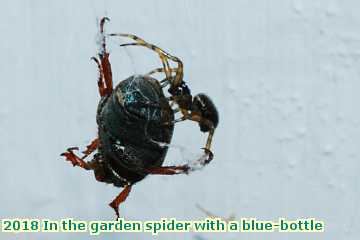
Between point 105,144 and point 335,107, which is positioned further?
point 335,107

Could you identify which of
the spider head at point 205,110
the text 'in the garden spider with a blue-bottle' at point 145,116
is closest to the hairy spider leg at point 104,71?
the text 'in the garden spider with a blue-bottle' at point 145,116

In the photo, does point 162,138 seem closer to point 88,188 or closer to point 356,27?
point 88,188

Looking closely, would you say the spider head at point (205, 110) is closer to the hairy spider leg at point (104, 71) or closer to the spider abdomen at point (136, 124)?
the spider abdomen at point (136, 124)

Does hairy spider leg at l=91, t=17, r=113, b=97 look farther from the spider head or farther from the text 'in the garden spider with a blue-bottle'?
the spider head

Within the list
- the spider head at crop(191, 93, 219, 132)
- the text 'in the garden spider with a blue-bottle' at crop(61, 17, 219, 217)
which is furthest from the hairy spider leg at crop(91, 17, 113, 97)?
the spider head at crop(191, 93, 219, 132)

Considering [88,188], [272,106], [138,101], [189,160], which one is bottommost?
[88,188]

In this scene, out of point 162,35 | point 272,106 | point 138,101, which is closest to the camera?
point 138,101

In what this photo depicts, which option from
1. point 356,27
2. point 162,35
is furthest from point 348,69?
point 162,35
